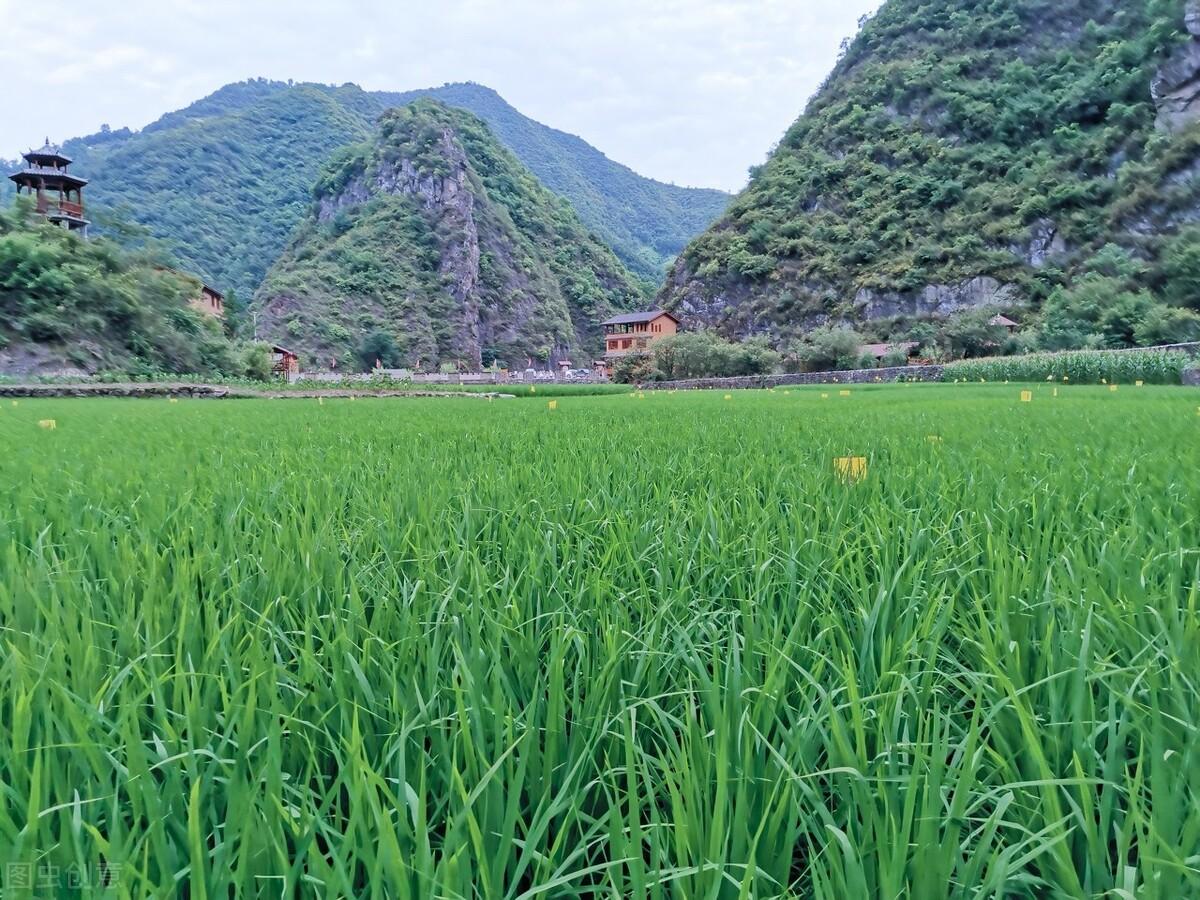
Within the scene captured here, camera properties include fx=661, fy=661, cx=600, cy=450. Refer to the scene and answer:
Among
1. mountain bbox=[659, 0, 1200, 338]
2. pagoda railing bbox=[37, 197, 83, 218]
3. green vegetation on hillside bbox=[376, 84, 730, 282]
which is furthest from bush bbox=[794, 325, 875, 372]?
green vegetation on hillside bbox=[376, 84, 730, 282]

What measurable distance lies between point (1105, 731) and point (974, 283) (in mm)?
47798

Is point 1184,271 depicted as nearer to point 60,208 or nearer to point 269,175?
point 60,208

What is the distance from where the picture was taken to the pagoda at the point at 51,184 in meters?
31.3

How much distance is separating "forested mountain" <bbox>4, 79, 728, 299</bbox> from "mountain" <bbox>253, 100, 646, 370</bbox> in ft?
22.0

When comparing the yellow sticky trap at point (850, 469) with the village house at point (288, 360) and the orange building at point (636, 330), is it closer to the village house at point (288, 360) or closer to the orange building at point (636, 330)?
the orange building at point (636, 330)

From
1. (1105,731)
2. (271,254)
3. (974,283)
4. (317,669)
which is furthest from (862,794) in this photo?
(271,254)

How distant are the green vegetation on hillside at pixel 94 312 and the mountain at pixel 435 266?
31607mm

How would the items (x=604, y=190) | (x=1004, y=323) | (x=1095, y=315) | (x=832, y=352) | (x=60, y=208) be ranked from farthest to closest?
(x=604, y=190) → (x=832, y=352) → (x=1004, y=323) → (x=60, y=208) → (x=1095, y=315)

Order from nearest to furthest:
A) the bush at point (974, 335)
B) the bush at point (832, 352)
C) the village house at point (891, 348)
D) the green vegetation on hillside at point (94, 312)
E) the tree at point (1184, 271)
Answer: the green vegetation on hillside at point (94, 312) → the tree at point (1184, 271) → the bush at point (974, 335) → the bush at point (832, 352) → the village house at point (891, 348)

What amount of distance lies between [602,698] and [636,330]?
59278mm

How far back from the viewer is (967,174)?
46812 millimetres

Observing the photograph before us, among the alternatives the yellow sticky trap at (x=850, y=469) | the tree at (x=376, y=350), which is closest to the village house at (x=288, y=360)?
the tree at (x=376, y=350)

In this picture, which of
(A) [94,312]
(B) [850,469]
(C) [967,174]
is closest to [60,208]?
(A) [94,312]

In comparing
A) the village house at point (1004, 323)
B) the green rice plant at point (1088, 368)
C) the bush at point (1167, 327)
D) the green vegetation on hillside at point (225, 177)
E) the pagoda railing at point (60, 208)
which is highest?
the green vegetation on hillside at point (225, 177)
